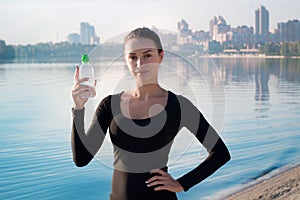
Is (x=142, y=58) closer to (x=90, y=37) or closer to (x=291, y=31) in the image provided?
(x=90, y=37)

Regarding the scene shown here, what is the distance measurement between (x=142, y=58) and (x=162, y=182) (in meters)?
0.59

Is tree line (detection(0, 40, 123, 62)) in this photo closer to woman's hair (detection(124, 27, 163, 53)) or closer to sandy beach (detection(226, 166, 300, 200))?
sandy beach (detection(226, 166, 300, 200))

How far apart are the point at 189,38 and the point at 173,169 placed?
6866 millimetres

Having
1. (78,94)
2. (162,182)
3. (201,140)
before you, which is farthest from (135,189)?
(78,94)

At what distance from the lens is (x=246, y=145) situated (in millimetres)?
11680

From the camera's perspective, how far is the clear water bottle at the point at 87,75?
2040 millimetres

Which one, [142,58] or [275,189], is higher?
[142,58]

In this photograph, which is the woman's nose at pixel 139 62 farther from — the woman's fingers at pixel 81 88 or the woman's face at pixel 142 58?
the woman's fingers at pixel 81 88

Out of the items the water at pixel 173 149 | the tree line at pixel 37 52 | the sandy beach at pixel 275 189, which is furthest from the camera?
the tree line at pixel 37 52

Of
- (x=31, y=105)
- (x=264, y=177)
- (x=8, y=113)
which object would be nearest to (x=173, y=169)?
(x=264, y=177)

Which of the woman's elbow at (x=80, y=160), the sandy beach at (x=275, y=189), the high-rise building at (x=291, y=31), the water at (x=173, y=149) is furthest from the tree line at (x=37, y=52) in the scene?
the woman's elbow at (x=80, y=160)

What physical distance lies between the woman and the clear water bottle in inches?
1.8

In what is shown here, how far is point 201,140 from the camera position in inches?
87.3

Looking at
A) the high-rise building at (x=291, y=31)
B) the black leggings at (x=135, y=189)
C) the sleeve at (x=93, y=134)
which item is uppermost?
the high-rise building at (x=291, y=31)
